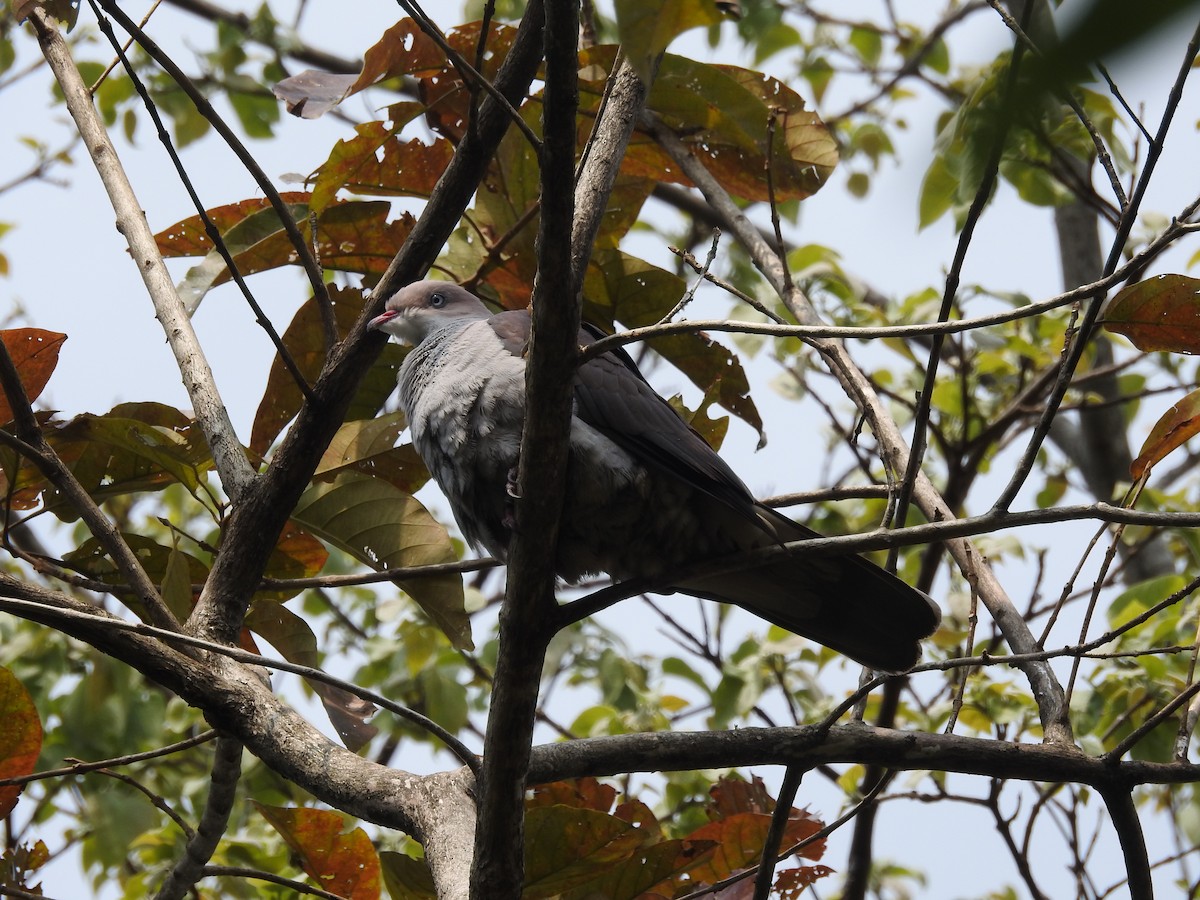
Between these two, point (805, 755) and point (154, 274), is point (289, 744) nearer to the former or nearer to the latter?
point (805, 755)

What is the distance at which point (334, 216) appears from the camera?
292cm

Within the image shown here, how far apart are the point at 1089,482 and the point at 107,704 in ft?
14.8

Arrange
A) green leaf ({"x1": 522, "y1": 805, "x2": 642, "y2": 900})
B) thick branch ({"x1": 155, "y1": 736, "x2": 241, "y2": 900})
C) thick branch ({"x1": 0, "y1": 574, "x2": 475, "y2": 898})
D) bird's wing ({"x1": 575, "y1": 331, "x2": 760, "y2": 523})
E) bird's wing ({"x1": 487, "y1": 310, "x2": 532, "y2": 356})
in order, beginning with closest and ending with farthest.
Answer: thick branch ({"x1": 0, "y1": 574, "x2": 475, "y2": 898}) → green leaf ({"x1": 522, "y1": 805, "x2": 642, "y2": 900}) → thick branch ({"x1": 155, "y1": 736, "x2": 241, "y2": 900}) → bird's wing ({"x1": 575, "y1": 331, "x2": 760, "y2": 523}) → bird's wing ({"x1": 487, "y1": 310, "x2": 532, "y2": 356})

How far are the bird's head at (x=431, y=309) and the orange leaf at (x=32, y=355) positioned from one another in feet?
2.81

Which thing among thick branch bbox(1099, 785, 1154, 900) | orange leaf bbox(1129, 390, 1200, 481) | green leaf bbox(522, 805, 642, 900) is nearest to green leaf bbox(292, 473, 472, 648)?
green leaf bbox(522, 805, 642, 900)

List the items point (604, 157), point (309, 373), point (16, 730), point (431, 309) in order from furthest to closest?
point (431, 309) → point (309, 373) → point (16, 730) → point (604, 157)

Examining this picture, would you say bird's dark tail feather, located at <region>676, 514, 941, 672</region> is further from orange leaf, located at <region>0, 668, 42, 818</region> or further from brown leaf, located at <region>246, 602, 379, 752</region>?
orange leaf, located at <region>0, 668, 42, 818</region>

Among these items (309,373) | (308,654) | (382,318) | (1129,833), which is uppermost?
(309,373)

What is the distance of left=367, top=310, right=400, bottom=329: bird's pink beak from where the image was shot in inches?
95.8

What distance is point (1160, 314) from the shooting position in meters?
2.16

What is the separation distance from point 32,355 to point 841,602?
1.89m

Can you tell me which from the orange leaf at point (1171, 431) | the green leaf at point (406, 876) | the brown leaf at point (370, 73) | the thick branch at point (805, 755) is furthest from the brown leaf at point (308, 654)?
the orange leaf at point (1171, 431)

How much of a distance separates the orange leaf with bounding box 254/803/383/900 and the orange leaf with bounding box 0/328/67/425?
1.03 m

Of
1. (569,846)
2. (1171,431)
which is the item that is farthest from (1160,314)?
(569,846)
